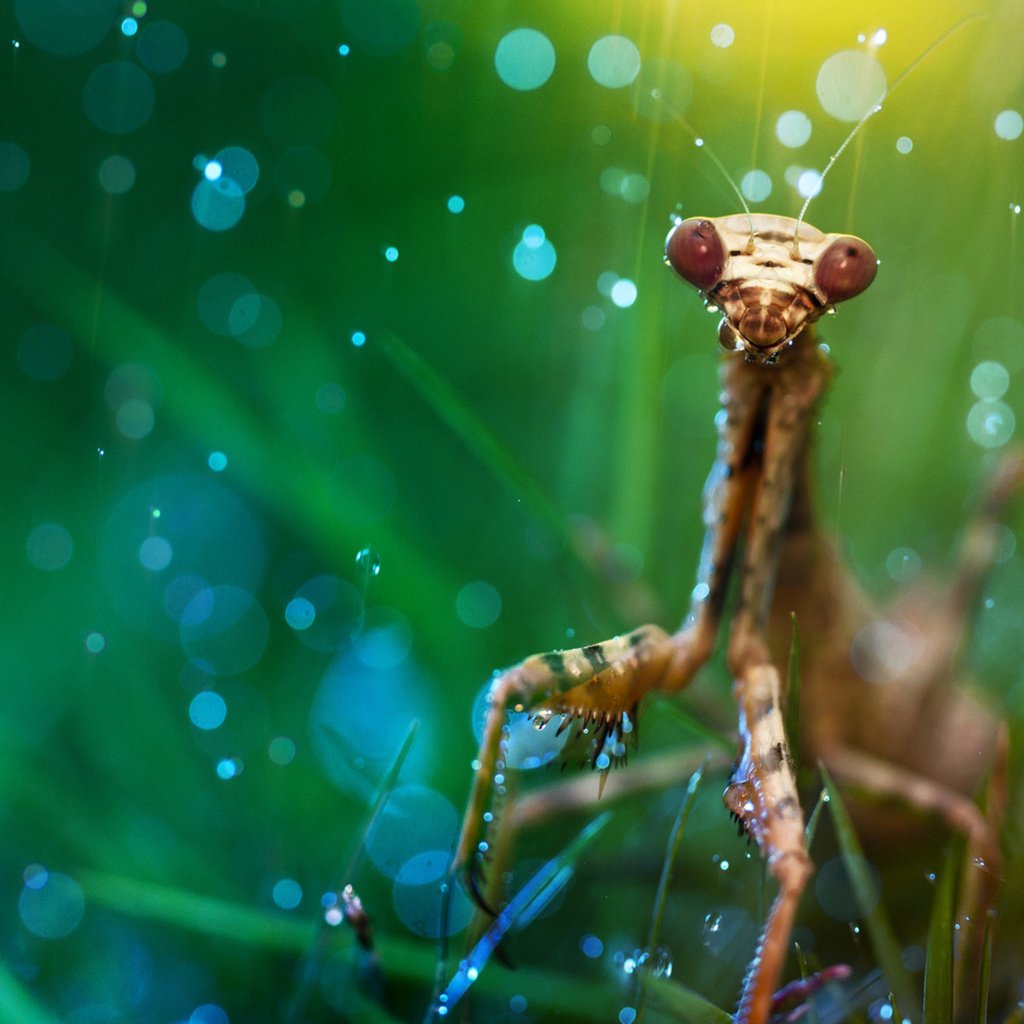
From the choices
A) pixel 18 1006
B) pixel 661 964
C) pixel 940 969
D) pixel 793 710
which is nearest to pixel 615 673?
pixel 793 710

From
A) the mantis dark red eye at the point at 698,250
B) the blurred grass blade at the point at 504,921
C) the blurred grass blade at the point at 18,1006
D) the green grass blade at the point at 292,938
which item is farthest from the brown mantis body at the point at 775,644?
the blurred grass blade at the point at 18,1006

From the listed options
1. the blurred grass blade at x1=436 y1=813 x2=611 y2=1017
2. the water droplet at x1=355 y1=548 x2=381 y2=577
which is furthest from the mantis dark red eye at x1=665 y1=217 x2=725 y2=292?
the water droplet at x1=355 y1=548 x2=381 y2=577

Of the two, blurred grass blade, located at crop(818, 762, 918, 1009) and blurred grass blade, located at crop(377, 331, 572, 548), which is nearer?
blurred grass blade, located at crop(818, 762, 918, 1009)

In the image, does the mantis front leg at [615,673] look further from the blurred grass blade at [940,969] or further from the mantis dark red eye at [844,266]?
the blurred grass blade at [940,969]

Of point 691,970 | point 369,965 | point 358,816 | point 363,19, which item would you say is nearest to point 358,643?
point 358,816

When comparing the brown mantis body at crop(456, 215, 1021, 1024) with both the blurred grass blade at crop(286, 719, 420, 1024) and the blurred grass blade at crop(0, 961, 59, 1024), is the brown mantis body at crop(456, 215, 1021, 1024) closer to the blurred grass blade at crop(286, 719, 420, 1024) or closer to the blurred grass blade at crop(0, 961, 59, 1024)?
the blurred grass blade at crop(286, 719, 420, 1024)

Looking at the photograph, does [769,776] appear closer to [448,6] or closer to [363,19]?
[448,6]
